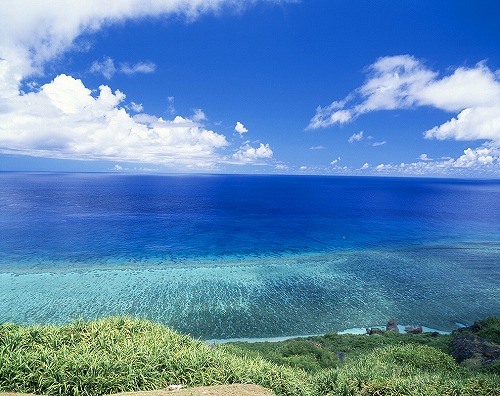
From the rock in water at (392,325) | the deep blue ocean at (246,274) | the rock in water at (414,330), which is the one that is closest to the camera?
the rock in water at (414,330)

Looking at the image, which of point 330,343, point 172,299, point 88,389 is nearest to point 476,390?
point 88,389

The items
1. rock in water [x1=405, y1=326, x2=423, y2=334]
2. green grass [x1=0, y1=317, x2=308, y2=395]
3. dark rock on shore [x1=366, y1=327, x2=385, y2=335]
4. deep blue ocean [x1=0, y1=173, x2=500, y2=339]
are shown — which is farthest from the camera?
deep blue ocean [x1=0, y1=173, x2=500, y2=339]

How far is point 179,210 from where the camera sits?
4518 inches

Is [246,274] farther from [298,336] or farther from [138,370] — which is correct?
[138,370]

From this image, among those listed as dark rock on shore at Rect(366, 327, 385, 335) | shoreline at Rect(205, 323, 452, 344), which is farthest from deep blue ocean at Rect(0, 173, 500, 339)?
dark rock on shore at Rect(366, 327, 385, 335)

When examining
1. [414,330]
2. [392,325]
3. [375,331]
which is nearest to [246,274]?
[375,331]

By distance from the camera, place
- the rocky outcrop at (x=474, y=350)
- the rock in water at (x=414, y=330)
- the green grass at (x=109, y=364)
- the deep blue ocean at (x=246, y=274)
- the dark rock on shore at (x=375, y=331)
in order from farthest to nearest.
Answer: the deep blue ocean at (x=246, y=274) < the rock in water at (x=414, y=330) < the dark rock on shore at (x=375, y=331) < the rocky outcrop at (x=474, y=350) < the green grass at (x=109, y=364)

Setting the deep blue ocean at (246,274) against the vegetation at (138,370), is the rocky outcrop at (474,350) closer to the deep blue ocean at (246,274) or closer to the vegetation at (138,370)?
the deep blue ocean at (246,274)

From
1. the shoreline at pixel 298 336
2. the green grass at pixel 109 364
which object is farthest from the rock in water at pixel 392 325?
the green grass at pixel 109 364

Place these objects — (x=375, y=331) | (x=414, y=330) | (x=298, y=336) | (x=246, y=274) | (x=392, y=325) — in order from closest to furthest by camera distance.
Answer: (x=375, y=331), (x=298, y=336), (x=414, y=330), (x=392, y=325), (x=246, y=274)

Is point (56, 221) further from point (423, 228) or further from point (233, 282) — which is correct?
point (423, 228)

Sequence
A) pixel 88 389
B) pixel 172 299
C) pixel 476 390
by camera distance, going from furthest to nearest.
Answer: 1. pixel 172 299
2. pixel 476 390
3. pixel 88 389

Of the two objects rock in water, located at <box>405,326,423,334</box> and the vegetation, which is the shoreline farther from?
the vegetation

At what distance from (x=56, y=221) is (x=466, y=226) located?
137404 mm
